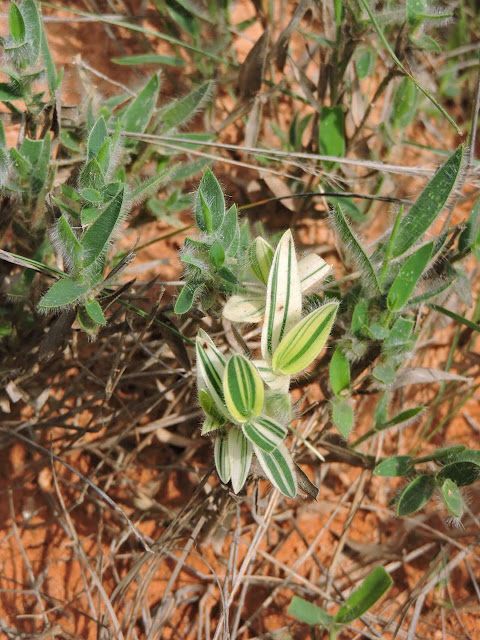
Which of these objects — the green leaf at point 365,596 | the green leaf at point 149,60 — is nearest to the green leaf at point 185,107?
the green leaf at point 149,60

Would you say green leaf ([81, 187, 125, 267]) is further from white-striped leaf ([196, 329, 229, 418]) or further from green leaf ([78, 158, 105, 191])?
white-striped leaf ([196, 329, 229, 418])

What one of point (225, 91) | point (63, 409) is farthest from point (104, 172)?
point (225, 91)

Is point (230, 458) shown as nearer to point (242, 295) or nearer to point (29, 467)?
point (242, 295)

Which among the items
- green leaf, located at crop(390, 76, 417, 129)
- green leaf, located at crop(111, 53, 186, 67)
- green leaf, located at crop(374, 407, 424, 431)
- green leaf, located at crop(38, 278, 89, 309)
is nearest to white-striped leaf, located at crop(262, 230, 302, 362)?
green leaf, located at crop(38, 278, 89, 309)

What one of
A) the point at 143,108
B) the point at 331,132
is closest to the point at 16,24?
the point at 143,108

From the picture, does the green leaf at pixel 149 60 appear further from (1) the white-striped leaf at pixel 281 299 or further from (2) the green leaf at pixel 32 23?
(1) the white-striped leaf at pixel 281 299

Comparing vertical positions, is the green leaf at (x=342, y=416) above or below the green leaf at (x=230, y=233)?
below
